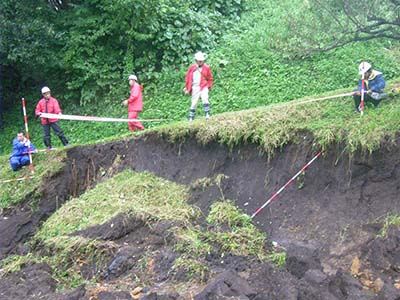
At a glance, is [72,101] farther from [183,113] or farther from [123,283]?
[123,283]

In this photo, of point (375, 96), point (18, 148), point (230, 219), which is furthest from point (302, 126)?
point (18, 148)

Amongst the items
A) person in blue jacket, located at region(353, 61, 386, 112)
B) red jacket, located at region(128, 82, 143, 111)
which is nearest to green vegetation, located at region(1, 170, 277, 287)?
red jacket, located at region(128, 82, 143, 111)

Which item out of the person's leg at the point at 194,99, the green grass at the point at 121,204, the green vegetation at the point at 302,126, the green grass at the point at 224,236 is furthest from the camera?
the person's leg at the point at 194,99

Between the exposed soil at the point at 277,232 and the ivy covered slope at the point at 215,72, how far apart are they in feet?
12.5

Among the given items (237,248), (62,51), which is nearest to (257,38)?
(62,51)

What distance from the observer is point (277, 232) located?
8586mm

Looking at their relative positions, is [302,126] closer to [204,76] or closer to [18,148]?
[204,76]

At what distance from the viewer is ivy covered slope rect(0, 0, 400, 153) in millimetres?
14141

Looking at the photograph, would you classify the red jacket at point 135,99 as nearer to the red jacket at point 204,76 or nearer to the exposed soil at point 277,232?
the red jacket at point 204,76

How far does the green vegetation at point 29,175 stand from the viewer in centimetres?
1175

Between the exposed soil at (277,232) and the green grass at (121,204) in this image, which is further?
the green grass at (121,204)

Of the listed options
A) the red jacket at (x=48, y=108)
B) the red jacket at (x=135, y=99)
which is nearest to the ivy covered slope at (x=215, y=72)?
the red jacket at (x=135, y=99)

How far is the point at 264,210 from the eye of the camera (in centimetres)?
905

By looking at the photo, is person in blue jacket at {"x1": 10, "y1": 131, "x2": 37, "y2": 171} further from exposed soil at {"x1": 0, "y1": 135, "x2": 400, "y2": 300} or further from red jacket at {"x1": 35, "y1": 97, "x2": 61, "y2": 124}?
exposed soil at {"x1": 0, "y1": 135, "x2": 400, "y2": 300}
